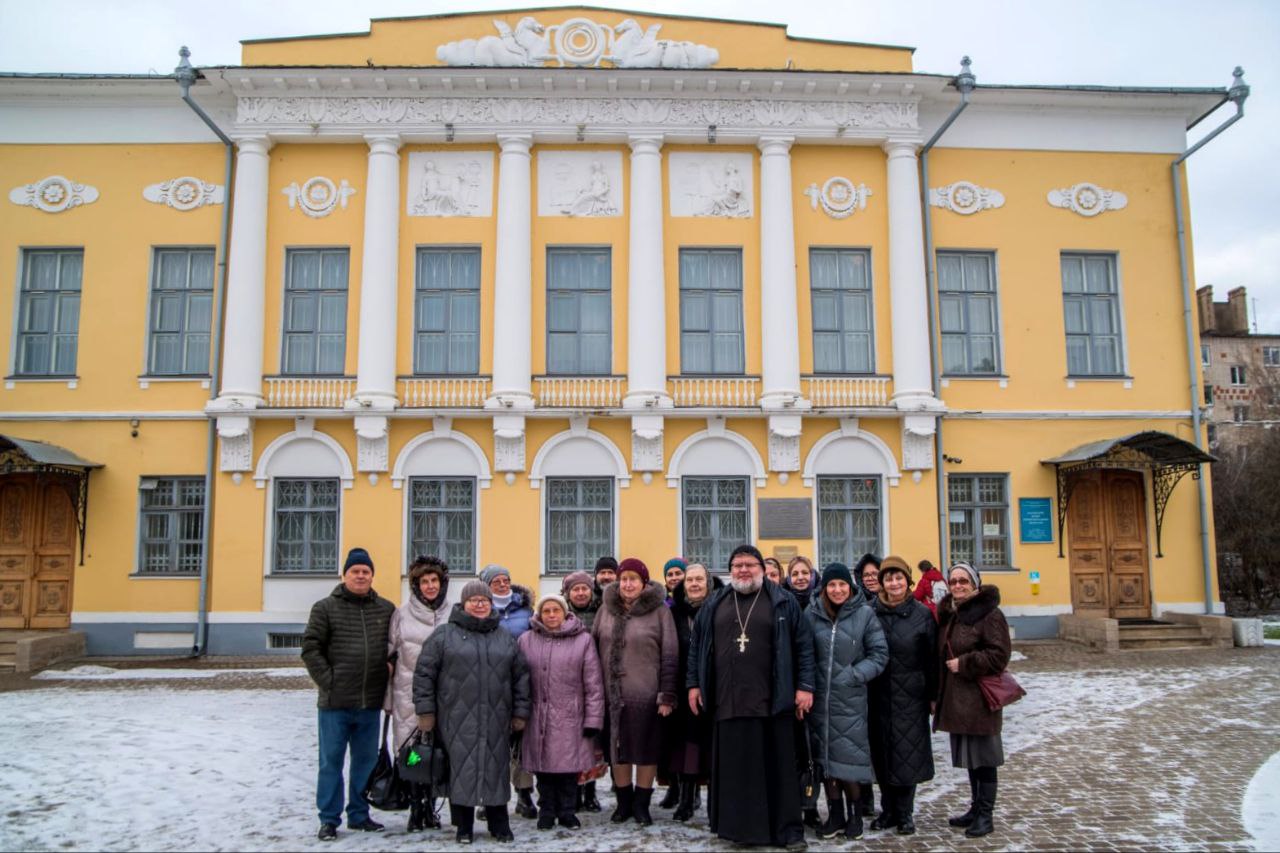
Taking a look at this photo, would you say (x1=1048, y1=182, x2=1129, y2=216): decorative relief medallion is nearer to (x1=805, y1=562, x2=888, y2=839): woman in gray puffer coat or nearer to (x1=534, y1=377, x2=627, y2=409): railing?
(x1=534, y1=377, x2=627, y2=409): railing

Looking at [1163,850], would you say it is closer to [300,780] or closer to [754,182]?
[300,780]

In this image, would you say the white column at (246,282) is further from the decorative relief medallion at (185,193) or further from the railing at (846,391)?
the railing at (846,391)

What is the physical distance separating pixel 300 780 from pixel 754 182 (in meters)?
11.5

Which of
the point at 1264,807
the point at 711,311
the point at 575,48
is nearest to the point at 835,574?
the point at 1264,807

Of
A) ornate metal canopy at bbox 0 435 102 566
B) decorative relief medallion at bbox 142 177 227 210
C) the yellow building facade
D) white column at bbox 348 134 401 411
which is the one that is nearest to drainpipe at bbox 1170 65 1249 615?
the yellow building facade

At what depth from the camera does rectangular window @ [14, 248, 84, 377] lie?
15.0 meters

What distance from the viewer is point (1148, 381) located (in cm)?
1562

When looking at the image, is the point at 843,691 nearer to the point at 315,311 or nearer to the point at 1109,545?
the point at 1109,545

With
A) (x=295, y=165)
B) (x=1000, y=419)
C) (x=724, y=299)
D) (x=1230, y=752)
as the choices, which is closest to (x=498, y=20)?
(x=295, y=165)

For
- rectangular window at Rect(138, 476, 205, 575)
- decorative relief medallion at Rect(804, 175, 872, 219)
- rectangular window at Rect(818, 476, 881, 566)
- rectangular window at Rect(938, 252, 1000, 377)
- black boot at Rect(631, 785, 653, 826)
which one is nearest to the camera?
black boot at Rect(631, 785, 653, 826)

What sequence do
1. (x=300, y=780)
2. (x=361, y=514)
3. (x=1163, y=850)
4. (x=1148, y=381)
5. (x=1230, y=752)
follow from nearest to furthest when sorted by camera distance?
(x=1163, y=850), (x=300, y=780), (x=1230, y=752), (x=361, y=514), (x=1148, y=381)

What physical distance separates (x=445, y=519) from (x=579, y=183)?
5964 millimetres

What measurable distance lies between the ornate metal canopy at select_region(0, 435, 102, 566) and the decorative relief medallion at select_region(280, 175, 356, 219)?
5.26m

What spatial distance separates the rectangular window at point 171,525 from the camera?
1450 centimetres
